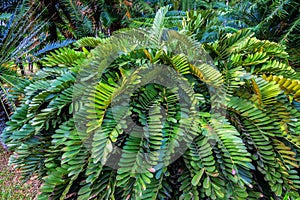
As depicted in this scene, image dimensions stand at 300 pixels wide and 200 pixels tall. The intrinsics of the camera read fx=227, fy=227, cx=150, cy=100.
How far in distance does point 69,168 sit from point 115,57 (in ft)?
1.74

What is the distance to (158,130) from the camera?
2.94ft

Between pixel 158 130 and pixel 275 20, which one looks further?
pixel 275 20

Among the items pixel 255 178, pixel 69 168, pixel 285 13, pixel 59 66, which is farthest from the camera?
pixel 285 13

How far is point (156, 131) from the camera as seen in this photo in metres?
0.90

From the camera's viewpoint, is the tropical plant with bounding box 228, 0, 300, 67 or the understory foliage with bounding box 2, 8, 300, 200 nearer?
the understory foliage with bounding box 2, 8, 300, 200

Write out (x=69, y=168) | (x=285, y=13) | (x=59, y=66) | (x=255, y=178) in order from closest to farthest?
(x=69, y=168) < (x=255, y=178) < (x=59, y=66) < (x=285, y=13)

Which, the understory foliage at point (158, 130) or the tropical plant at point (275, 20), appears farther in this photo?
the tropical plant at point (275, 20)

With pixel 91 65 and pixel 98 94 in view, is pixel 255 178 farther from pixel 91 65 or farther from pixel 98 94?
pixel 91 65

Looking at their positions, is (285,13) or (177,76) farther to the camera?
(285,13)

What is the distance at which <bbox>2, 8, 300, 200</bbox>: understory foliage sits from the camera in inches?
34.9

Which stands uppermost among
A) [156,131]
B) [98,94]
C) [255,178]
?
[98,94]

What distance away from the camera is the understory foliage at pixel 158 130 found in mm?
886

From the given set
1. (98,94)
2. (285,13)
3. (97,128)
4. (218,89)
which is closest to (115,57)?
(98,94)

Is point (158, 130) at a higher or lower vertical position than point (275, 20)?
higher
